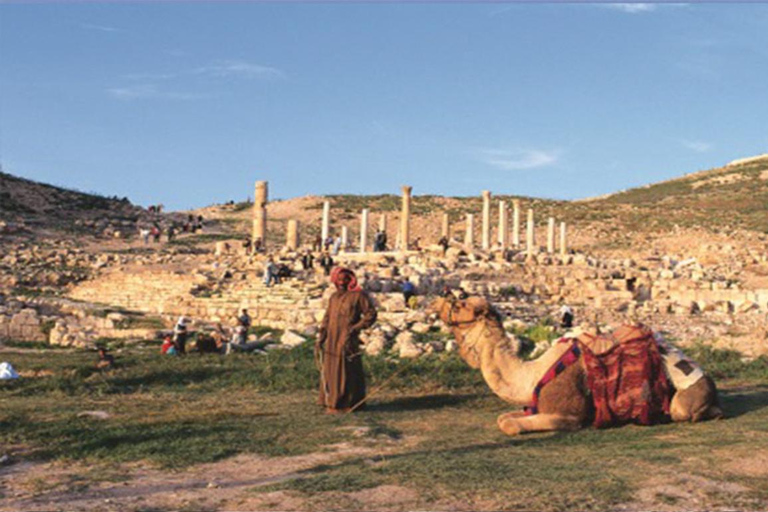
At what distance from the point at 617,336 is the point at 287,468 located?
3.26 meters

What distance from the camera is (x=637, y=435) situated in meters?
8.23

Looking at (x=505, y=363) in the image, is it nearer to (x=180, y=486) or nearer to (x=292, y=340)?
(x=180, y=486)

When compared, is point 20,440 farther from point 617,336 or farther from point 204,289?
point 204,289

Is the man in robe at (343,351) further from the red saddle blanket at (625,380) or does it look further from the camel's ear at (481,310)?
the red saddle blanket at (625,380)

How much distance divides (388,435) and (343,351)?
199 cm

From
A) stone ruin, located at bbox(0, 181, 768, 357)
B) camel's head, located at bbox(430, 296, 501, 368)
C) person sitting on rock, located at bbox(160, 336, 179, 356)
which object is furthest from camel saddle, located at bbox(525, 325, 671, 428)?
person sitting on rock, located at bbox(160, 336, 179, 356)

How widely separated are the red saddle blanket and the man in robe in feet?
9.77

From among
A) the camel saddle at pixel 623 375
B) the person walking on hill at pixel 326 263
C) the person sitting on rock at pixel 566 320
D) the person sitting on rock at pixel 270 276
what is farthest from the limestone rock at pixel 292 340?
the person walking on hill at pixel 326 263

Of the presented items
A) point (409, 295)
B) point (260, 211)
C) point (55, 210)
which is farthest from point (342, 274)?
point (55, 210)

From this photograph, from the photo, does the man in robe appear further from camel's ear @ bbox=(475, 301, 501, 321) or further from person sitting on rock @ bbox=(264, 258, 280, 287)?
person sitting on rock @ bbox=(264, 258, 280, 287)

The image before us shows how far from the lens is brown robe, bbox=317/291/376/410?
10680mm

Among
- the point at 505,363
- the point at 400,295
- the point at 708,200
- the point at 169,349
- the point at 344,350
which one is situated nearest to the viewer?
the point at 505,363

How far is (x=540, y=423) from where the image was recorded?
855 centimetres

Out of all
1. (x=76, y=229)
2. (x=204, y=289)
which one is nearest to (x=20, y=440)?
(x=204, y=289)
